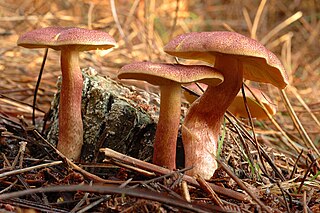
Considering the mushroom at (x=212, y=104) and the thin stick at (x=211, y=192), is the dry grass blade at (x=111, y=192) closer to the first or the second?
the thin stick at (x=211, y=192)

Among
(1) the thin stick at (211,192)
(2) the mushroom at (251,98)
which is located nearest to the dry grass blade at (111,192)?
(1) the thin stick at (211,192)

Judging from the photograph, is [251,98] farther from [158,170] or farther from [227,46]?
[158,170]

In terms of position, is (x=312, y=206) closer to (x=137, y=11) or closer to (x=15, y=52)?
(x=15, y=52)

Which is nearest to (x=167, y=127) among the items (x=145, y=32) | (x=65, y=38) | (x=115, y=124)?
(x=115, y=124)

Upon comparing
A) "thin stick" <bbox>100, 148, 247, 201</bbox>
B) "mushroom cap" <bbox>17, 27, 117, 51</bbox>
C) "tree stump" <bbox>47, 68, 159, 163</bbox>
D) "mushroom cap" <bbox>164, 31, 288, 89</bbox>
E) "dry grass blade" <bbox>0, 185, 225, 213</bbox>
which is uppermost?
"mushroom cap" <bbox>164, 31, 288, 89</bbox>

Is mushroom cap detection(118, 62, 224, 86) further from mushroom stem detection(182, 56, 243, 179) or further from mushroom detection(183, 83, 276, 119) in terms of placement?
mushroom detection(183, 83, 276, 119)

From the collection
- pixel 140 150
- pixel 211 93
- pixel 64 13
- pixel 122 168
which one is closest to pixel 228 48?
pixel 211 93

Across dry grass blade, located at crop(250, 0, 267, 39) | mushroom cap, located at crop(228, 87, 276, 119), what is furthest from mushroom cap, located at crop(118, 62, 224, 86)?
dry grass blade, located at crop(250, 0, 267, 39)
